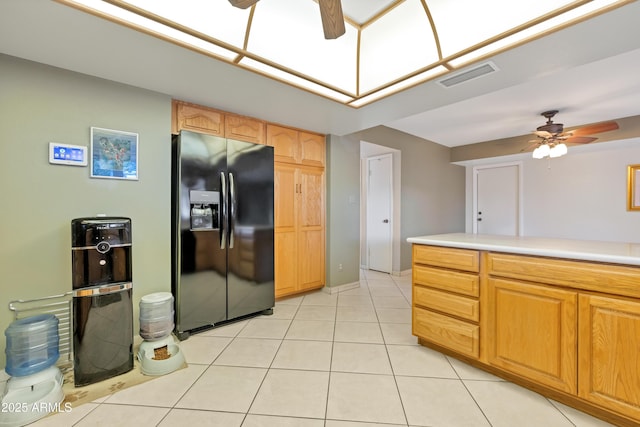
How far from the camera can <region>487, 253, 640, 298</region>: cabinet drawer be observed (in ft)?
4.28

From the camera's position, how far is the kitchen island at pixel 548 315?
1322 mm

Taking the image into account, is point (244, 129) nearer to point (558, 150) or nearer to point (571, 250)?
point (571, 250)

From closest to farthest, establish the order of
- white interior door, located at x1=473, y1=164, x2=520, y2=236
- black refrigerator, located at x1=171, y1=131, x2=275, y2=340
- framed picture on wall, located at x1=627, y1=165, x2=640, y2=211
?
black refrigerator, located at x1=171, y1=131, x2=275, y2=340 → framed picture on wall, located at x1=627, y1=165, x2=640, y2=211 → white interior door, located at x1=473, y1=164, x2=520, y2=236

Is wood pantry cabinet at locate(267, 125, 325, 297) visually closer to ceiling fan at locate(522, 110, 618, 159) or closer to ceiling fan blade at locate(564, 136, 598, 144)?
ceiling fan at locate(522, 110, 618, 159)

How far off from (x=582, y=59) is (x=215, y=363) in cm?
338

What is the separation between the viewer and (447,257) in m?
2.01

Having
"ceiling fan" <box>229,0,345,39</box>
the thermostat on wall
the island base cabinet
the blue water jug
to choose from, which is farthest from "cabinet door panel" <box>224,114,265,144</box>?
the island base cabinet

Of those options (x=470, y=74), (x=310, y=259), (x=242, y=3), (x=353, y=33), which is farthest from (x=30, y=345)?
(x=470, y=74)

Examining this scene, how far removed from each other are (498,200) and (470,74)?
4.55 metres

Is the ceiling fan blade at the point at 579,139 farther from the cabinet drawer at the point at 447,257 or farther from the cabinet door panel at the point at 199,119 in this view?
A: the cabinet door panel at the point at 199,119

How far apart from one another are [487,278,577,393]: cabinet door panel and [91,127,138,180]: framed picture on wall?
288 cm

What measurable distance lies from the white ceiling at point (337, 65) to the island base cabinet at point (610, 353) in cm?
155

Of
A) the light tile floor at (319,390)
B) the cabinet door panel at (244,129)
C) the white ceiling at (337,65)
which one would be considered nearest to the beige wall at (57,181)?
the white ceiling at (337,65)

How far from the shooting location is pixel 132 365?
1.90 m
